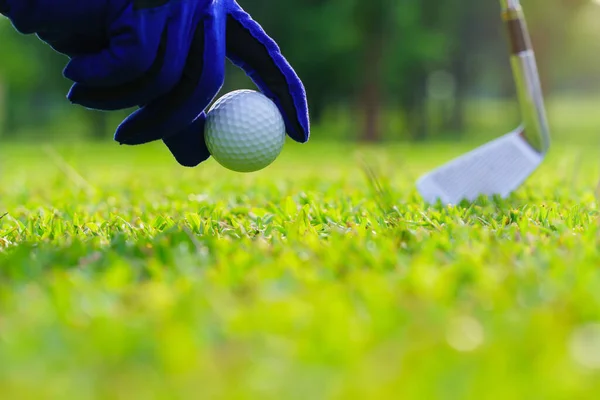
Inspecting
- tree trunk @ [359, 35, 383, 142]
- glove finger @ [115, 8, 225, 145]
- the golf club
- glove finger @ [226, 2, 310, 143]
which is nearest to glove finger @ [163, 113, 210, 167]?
glove finger @ [115, 8, 225, 145]

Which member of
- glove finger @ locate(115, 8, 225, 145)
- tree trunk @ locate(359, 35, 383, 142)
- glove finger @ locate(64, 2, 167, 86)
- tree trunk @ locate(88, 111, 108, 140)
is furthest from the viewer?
tree trunk @ locate(88, 111, 108, 140)

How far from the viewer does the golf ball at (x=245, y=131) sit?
9.12ft

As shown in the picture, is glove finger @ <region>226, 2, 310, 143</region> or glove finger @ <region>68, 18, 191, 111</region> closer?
glove finger @ <region>68, 18, 191, 111</region>

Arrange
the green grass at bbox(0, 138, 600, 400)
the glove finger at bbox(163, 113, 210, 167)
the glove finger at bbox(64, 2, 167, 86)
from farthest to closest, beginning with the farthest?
the glove finger at bbox(163, 113, 210, 167) → the glove finger at bbox(64, 2, 167, 86) → the green grass at bbox(0, 138, 600, 400)

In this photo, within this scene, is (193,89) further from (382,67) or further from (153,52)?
(382,67)

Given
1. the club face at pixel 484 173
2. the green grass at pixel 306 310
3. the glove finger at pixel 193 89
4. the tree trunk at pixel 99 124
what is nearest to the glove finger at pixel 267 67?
the glove finger at pixel 193 89

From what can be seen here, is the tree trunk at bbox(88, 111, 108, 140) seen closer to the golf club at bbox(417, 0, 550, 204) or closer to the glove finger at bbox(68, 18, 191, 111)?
the golf club at bbox(417, 0, 550, 204)

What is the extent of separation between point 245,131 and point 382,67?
1586cm

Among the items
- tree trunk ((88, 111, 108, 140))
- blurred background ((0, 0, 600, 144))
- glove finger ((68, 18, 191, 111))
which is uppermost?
glove finger ((68, 18, 191, 111))

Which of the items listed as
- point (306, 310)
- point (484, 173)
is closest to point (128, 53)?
point (306, 310)

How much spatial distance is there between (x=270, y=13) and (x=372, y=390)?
16.6 meters

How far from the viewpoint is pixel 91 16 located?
2408 millimetres

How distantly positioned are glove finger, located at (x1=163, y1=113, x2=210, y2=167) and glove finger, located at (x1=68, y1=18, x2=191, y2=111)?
12.7 inches

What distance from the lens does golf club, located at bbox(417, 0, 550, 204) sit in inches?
144
